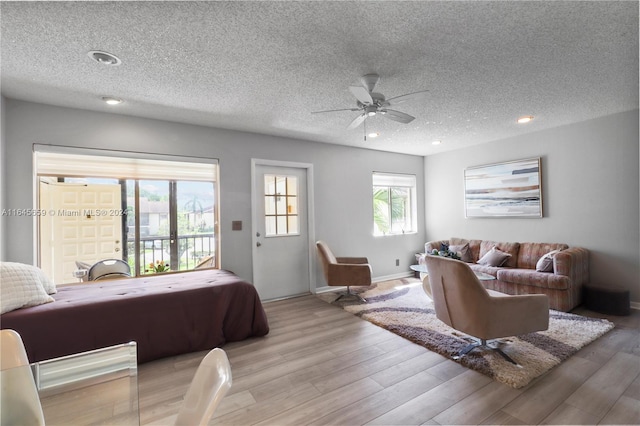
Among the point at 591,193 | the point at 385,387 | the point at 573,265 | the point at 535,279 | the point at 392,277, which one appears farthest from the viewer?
the point at 392,277

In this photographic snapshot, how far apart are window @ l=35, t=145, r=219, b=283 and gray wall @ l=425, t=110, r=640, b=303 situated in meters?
4.78

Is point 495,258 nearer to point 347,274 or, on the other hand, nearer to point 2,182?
point 347,274

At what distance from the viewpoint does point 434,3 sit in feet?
5.54

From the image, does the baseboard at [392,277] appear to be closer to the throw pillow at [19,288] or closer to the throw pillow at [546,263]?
the throw pillow at [546,263]

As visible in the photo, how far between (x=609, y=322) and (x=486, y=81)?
2.95m

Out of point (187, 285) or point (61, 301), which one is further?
point (187, 285)

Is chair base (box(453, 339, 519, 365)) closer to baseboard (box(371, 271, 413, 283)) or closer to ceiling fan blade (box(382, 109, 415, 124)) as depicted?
ceiling fan blade (box(382, 109, 415, 124))

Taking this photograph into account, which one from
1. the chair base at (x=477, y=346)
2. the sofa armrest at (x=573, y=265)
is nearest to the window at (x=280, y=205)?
the chair base at (x=477, y=346)

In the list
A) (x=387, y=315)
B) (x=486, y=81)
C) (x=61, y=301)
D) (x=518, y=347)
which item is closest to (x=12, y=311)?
(x=61, y=301)

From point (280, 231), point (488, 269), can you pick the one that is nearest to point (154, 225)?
point (280, 231)

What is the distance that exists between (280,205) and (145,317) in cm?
249

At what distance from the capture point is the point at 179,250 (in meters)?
4.98

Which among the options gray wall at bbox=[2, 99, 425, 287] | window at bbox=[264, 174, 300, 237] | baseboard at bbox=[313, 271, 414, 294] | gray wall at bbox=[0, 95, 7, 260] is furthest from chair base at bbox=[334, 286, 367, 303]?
gray wall at bbox=[0, 95, 7, 260]

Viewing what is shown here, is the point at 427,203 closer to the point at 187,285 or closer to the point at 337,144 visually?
the point at 337,144
